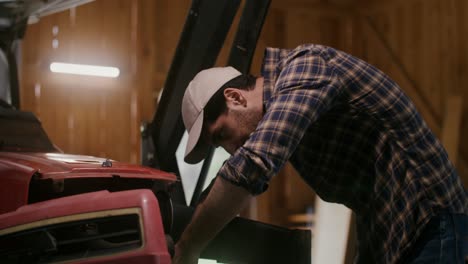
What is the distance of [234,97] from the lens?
6.13ft

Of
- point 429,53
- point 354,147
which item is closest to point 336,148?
point 354,147

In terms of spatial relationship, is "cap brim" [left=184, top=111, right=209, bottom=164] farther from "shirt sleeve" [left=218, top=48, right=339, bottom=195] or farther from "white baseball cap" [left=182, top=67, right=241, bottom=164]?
"shirt sleeve" [left=218, top=48, right=339, bottom=195]

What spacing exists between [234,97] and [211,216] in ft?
1.32

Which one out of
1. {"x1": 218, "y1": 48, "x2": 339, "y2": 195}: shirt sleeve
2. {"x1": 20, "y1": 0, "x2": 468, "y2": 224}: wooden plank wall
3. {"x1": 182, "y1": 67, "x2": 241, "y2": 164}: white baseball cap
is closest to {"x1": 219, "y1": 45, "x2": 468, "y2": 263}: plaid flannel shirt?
{"x1": 218, "y1": 48, "x2": 339, "y2": 195}: shirt sleeve

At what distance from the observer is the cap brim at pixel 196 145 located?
1.88 m

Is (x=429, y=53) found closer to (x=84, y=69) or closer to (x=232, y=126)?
(x=84, y=69)

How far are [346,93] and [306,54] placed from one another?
0.52ft

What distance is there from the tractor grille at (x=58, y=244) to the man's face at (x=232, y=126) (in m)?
0.41

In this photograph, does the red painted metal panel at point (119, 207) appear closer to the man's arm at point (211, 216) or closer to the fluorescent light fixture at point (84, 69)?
the man's arm at point (211, 216)

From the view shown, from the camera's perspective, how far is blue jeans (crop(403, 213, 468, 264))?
1.79 metres

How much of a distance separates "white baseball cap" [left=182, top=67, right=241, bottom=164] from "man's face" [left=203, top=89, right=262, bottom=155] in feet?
0.13

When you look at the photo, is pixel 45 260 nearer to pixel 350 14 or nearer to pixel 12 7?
pixel 12 7

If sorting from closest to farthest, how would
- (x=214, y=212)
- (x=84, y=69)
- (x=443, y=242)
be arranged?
1. (x=214, y=212)
2. (x=443, y=242)
3. (x=84, y=69)

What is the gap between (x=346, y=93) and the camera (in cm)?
176
